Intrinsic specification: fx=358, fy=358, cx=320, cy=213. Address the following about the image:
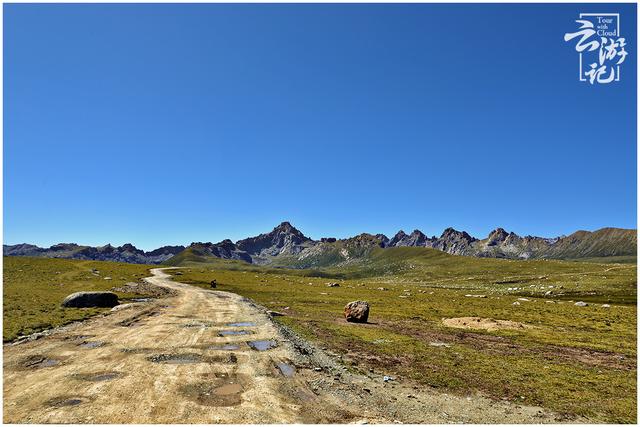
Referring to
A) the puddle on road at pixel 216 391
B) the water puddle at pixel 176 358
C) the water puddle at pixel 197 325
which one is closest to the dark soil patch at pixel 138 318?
the water puddle at pixel 197 325

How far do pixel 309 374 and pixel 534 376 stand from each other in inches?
601

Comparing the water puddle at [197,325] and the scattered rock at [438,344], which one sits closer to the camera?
the scattered rock at [438,344]

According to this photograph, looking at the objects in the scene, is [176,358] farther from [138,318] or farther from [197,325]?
[138,318]

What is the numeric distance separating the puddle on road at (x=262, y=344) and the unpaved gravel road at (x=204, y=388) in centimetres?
17

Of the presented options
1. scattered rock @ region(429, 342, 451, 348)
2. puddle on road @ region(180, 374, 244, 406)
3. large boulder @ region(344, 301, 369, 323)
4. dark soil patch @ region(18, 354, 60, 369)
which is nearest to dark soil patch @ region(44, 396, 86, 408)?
puddle on road @ region(180, 374, 244, 406)

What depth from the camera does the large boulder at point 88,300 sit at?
4975 cm

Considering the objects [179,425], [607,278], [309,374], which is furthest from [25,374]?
[607,278]

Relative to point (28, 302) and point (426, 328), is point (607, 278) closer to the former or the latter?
point (426, 328)

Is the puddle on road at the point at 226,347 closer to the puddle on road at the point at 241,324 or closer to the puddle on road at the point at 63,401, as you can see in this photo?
the puddle on road at the point at 241,324

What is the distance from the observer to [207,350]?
28516 mm

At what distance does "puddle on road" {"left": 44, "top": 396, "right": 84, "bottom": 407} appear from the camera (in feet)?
54.7

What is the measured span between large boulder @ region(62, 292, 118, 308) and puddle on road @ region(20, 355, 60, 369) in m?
28.6

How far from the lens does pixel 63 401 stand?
1705cm

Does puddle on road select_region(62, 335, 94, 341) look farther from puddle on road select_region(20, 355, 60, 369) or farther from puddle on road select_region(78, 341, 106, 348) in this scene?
puddle on road select_region(20, 355, 60, 369)
